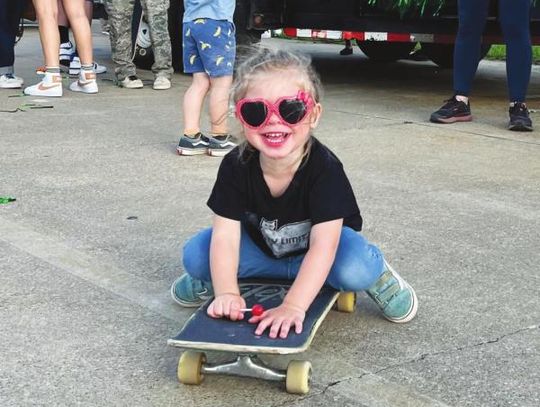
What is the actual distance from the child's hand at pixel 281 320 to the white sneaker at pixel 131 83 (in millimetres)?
5447

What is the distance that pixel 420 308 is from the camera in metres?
2.99

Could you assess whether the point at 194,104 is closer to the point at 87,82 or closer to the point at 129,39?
the point at 87,82

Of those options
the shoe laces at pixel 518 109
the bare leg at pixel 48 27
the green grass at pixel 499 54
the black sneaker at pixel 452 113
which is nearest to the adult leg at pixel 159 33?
the bare leg at pixel 48 27

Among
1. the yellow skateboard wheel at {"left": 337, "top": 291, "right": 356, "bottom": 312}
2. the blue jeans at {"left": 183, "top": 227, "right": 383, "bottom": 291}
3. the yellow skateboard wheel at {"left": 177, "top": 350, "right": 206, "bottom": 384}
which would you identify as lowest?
the yellow skateboard wheel at {"left": 337, "top": 291, "right": 356, "bottom": 312}

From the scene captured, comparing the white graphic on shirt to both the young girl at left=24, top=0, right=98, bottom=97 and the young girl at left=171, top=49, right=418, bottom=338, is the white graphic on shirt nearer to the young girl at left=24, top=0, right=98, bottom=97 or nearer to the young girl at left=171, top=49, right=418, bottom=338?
the young girl at left=171, top=49, right=418, bottom=338

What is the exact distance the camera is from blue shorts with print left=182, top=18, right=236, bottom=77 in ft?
16.7

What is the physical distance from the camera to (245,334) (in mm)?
2414

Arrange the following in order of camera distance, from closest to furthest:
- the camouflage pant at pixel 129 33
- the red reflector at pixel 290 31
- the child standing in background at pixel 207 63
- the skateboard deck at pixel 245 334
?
the skateboard deck at pixel 245 334 → the child standing in background at pixel 207 63 → the camouflage pant at pixel 129 33 → the red reflector at pixel 290 31

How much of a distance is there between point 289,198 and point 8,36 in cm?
514

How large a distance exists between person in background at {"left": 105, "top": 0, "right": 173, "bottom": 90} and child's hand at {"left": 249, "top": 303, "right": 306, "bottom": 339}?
17.5 ft

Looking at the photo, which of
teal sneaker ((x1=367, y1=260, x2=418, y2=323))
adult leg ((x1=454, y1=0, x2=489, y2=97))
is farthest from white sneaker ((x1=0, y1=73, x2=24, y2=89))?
teal sneaker ((x1=367, y1=260, x2=418, y2=323))

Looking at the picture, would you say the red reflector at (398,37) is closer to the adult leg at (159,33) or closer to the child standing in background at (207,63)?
the adult leg at (159,33)

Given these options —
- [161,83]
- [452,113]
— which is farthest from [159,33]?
[452,113]

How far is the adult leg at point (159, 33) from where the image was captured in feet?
24.7
